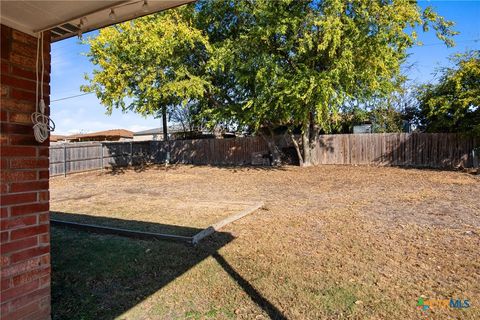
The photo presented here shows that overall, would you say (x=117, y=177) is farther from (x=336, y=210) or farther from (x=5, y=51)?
(x=5, y=51)

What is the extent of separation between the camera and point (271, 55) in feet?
44.1

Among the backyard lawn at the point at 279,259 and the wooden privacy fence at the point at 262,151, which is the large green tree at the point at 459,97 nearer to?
the wooden privacy fence at the point at 262,151

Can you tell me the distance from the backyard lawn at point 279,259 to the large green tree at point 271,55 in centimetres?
554

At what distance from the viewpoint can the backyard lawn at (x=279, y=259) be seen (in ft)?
10.3

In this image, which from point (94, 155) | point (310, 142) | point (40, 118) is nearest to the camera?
point (40, 118)

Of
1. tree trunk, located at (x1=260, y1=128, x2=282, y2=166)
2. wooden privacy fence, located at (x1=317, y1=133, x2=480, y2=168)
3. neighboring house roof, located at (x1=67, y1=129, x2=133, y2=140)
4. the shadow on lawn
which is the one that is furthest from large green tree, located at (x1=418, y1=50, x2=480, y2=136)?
neighboring house roof, located at (x1=67, y1=129, x2=133, y2=140)

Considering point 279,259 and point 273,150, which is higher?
point 273,150

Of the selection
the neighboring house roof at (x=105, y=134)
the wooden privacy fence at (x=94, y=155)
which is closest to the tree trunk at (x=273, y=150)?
the wooden privacy fence at (x=94, y=155)

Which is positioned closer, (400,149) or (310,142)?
(400,149)

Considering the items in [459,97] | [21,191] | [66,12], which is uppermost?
[459,97]

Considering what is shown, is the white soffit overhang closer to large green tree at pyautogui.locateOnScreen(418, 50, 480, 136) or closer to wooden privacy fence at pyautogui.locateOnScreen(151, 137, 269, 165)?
large green tree at pyautogui.locateOnScreen(418, 50, 480, 136)

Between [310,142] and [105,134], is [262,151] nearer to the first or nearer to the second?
[310,142]

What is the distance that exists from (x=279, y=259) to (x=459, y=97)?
12.6 meters

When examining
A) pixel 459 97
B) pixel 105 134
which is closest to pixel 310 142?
pixel 459 97
